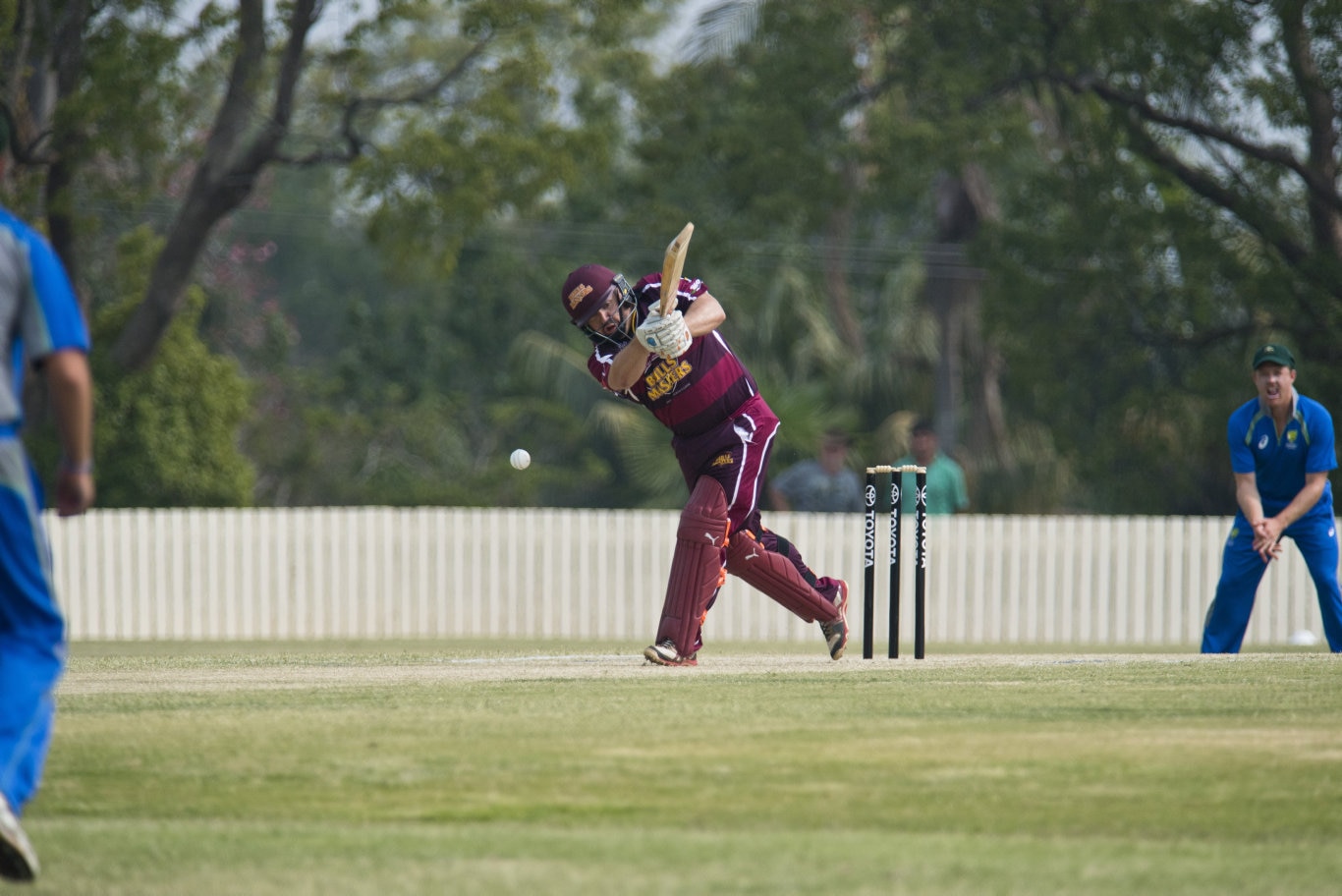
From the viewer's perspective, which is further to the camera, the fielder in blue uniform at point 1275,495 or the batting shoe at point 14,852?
the fielder in blue uniform at point 1275,495

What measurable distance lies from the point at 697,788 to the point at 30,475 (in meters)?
2.10

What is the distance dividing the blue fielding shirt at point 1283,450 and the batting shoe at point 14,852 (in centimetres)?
741

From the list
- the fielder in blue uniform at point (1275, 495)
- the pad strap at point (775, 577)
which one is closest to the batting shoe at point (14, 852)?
the pad strap at point (775, 577)

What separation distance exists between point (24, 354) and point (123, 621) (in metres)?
13.1

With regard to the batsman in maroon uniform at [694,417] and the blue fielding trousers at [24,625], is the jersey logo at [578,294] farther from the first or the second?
the blue fielding trousers at [24,625]

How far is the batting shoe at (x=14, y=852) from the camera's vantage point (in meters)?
4.22

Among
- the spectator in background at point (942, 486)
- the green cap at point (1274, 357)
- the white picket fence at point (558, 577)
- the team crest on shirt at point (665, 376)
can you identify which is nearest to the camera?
the team crest on shirt at point (665, 376)

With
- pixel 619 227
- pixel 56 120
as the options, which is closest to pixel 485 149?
pixel 56 120

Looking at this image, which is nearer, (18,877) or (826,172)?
(18,877)

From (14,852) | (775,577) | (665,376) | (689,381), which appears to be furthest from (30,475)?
(775,577)

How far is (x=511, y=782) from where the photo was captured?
5.27m

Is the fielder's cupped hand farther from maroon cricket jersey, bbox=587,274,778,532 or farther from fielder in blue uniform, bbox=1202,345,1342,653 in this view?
fielder in blue uniform, bbox=1202,345,1342,653

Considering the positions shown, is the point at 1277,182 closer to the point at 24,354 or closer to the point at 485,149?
the point at 485,149

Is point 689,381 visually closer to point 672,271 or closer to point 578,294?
point 578,294
